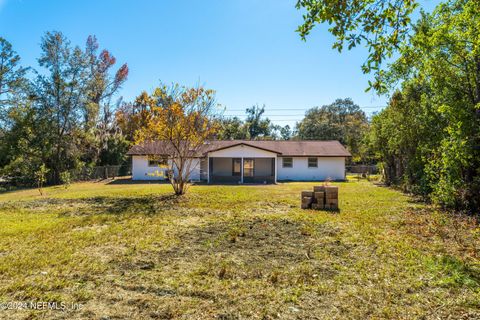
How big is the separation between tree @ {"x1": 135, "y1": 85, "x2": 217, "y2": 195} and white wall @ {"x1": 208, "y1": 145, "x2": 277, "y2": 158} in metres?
8.79

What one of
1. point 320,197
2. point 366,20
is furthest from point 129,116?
point 366,20

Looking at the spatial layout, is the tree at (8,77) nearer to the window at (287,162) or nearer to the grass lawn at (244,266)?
the grass lawn at (244,266)

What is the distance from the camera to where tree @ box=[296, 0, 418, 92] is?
3.76m

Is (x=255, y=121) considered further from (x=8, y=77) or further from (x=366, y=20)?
(x=366, y=20)

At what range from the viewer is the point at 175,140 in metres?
13.2

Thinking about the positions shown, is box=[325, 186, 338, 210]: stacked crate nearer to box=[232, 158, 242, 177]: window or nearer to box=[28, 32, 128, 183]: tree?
box=[232, 158, 242, 177]: window

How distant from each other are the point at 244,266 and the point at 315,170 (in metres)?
21.5

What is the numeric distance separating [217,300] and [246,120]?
152ft

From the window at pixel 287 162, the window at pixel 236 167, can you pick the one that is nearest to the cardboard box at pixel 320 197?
the window at pixel 287 162

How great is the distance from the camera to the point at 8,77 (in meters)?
23.1

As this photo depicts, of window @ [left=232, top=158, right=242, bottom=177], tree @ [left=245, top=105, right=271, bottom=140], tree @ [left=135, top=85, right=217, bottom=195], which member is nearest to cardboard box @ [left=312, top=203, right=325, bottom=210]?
tree @ [left=135, top=85, right=217, bottom=195]

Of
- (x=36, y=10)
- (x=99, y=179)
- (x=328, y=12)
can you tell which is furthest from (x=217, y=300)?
(x=99, y=179)

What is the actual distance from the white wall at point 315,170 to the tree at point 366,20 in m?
21.4

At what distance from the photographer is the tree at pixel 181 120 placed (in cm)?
1277
